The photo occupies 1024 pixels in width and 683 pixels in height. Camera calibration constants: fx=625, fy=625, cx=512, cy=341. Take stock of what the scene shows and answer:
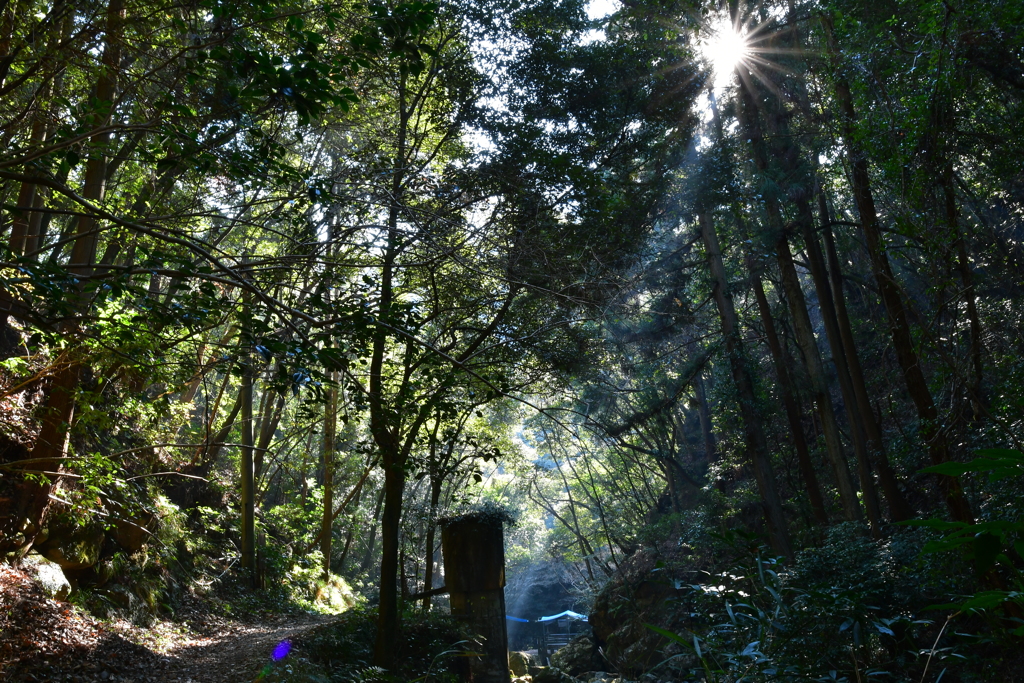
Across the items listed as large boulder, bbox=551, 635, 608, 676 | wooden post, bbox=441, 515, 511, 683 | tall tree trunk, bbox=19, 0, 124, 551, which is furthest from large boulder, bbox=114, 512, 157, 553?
large boulder, bbox=551, 635, 608, 676

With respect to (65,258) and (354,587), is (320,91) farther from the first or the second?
(354,587)

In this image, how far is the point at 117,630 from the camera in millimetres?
7969

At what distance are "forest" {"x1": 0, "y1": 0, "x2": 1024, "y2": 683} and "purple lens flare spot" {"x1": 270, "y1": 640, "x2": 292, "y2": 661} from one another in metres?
0.05

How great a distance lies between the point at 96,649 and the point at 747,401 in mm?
11525

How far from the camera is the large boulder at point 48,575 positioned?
23.9 feet

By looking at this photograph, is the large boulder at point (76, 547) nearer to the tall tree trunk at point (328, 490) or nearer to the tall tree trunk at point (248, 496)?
the tall tree trunk at point (248, 496)

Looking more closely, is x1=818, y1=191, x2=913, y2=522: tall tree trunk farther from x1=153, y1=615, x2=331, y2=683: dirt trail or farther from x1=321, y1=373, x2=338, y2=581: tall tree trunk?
x1=321, y1=373, x2=338, y2=581: tall tree trunk

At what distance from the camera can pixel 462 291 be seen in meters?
8.87

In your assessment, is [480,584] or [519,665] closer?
[480,584]

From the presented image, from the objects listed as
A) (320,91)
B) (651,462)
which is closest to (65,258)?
(320,91)

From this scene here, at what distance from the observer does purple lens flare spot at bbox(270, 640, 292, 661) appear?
7.67 m

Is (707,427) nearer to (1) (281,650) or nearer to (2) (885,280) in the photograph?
(2) (885,280)

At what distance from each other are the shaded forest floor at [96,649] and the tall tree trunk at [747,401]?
29.0 feet

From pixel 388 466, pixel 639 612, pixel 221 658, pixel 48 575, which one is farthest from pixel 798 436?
pixel 48 575
